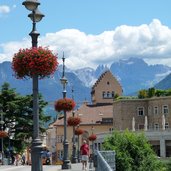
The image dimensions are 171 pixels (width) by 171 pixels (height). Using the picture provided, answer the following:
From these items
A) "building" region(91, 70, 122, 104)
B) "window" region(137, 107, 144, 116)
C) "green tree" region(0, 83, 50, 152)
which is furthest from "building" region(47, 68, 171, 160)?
"green tree" region(0, 83, 50, 152)

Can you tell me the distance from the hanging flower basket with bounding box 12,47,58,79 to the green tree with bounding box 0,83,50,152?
5807 cm

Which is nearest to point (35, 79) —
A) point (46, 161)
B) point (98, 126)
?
point (46, 161)

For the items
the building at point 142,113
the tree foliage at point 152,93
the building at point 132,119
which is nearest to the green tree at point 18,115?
the building at point 132,119

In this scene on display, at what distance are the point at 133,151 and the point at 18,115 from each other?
45.9 metres

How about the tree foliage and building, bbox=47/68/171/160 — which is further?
the tree foliage

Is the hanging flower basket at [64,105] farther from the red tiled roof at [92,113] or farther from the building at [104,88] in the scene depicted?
the building at [104,88]

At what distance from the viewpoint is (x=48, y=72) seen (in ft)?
63.2

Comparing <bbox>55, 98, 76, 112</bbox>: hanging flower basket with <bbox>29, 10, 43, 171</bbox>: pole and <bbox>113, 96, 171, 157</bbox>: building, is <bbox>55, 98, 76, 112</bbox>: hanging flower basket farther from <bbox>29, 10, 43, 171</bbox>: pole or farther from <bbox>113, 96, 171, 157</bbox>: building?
<bbox>113, 96, 171, 157</bbox>: building

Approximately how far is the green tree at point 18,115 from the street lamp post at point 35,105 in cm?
5813

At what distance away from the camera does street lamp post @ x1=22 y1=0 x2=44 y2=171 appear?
18.7 meters

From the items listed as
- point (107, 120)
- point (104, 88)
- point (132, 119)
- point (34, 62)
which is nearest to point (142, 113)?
point (132, 119)

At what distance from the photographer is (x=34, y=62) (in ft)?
61.7

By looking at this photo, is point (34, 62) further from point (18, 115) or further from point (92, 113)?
point (92, 113)

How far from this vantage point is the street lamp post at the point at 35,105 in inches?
735
